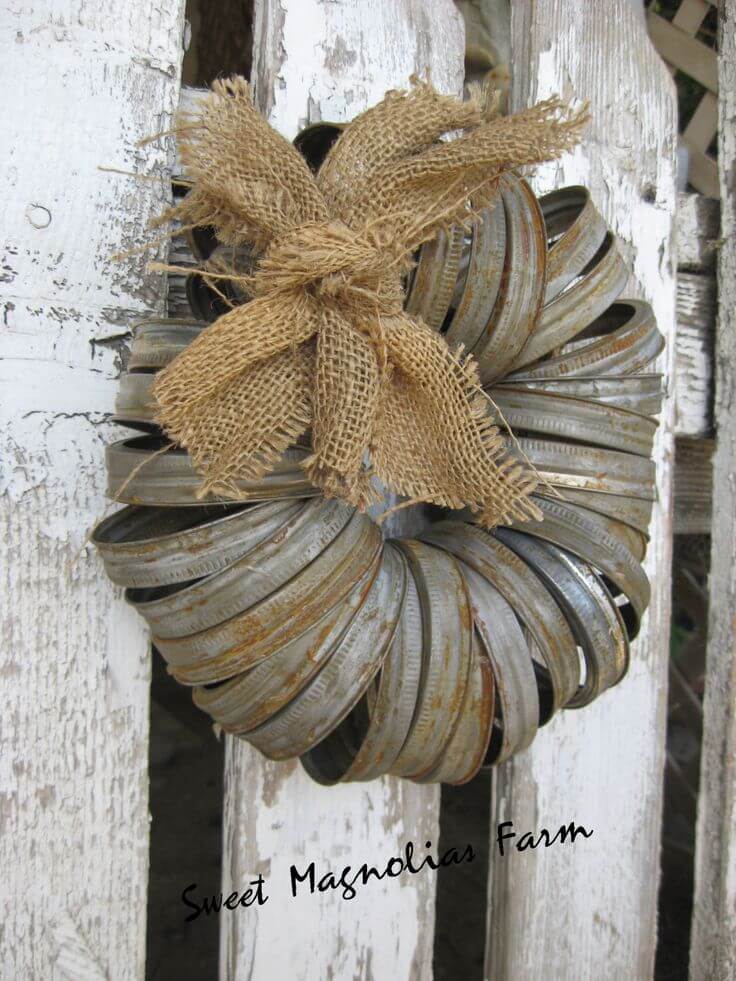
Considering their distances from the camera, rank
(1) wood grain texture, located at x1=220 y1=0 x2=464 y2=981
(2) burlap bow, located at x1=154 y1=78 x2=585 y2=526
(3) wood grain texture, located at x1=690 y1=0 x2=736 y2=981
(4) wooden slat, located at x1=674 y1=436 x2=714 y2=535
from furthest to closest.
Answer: (4) wooden slat, located at x1=674 y1=436 x2=714 y2=535 < (3) wood grain texture, located at x1=690 y1=0 x2=736 y2=981 < (1) wood grain texture, located at x1=220 y1=0 x2=464 y2=981 < (2) burlap bow, located at x1=154 y1=78 x2=585 y2=526

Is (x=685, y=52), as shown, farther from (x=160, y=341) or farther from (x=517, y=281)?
(x=160, y=341)

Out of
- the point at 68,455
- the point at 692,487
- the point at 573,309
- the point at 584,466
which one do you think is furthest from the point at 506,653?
the point at 692,487

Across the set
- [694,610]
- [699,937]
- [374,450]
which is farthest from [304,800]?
[694,610]

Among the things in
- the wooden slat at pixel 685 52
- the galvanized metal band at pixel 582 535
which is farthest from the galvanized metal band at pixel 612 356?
the wooden slat at pixel 685 52

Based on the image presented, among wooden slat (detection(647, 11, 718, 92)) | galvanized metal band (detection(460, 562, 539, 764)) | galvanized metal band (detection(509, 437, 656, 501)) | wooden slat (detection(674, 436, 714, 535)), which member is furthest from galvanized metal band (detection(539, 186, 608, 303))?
wooden slat (detection(647, 11, 718, 92))

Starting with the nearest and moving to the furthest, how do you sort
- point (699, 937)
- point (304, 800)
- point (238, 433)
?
point (238, 433) < point (304, 800) < point (699, 937)

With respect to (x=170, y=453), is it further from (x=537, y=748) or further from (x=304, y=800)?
(x=537, y=748)

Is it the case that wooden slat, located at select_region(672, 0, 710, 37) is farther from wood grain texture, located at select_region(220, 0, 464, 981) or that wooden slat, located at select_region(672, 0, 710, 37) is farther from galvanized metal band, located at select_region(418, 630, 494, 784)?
galvanized metal band, located at select_region(418, 630, 494, 784)
